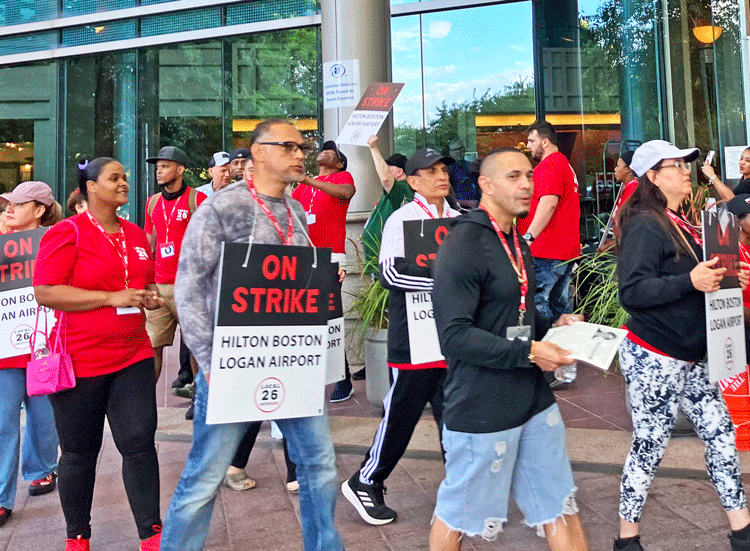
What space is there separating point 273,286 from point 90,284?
46.0 inches

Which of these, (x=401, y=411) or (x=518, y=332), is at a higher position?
(x=518, y=332)

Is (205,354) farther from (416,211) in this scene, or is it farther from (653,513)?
(653,513)

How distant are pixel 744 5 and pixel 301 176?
7.87m

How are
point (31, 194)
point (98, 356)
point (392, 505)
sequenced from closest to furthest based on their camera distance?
point (98, 356), point (392, 505), point (31, 194)

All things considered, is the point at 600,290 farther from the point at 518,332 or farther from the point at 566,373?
the point at 518,332

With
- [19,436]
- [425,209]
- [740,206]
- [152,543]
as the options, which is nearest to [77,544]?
[152,543]

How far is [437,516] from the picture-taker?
126 inches

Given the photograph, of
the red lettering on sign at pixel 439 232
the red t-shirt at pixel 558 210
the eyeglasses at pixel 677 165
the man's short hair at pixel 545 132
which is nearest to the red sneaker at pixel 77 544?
the red lettering on sign at pixel 439 232

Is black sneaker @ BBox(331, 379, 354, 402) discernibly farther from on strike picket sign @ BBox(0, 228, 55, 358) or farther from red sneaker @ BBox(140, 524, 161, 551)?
red sneaker @ BBox(140, 524, 161, 551)

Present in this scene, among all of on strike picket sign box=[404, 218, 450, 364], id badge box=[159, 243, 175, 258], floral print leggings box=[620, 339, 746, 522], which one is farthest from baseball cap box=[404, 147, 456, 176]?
id badge box=[159, 243, 175, 258]

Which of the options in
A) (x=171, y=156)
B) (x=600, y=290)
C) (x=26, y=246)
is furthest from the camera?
(x=600, y=290)

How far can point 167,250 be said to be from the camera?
7043 mm

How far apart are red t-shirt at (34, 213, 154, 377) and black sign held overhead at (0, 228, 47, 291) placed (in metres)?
1.12

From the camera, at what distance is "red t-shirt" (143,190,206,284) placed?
6961 millimetres
